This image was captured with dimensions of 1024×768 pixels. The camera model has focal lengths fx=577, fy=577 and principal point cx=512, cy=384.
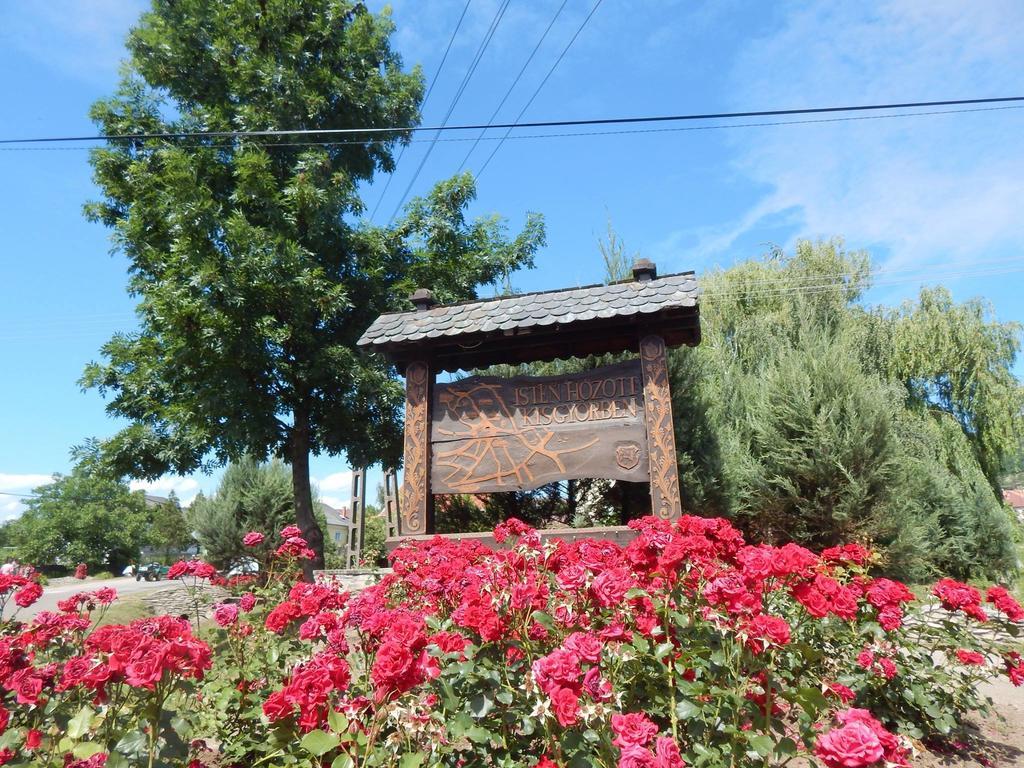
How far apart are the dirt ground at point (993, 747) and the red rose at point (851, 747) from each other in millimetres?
1920

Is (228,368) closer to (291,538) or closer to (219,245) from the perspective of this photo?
(219,245)

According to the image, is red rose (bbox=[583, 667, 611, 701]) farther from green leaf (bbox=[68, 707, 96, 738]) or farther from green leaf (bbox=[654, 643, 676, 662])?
green leaf (bbox=[68, 707, 96, 738])

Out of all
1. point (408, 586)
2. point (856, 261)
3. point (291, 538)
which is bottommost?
→ point (408, 586)

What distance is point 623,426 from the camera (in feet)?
16.3

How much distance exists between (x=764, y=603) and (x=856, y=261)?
44.9 ft

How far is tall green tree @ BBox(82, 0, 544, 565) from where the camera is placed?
7820 mm

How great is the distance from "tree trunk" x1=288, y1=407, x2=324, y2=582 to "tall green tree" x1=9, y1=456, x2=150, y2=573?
142 feet

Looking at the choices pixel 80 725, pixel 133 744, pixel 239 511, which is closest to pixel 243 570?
pixel 80 725

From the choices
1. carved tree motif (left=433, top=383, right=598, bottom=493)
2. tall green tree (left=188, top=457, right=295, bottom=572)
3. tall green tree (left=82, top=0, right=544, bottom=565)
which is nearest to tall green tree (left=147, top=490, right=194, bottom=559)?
tall green tree (left=188, top=457, right=295, bottom=572)

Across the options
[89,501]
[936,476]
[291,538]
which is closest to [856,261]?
[936,476]

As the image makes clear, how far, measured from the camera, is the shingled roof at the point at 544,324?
195 inches

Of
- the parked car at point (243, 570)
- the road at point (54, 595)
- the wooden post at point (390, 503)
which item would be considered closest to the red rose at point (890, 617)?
the parked car at point (243, 570)

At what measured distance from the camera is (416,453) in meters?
5.38

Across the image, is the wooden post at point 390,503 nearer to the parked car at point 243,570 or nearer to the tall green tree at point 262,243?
the tall green tree at point 262,243
